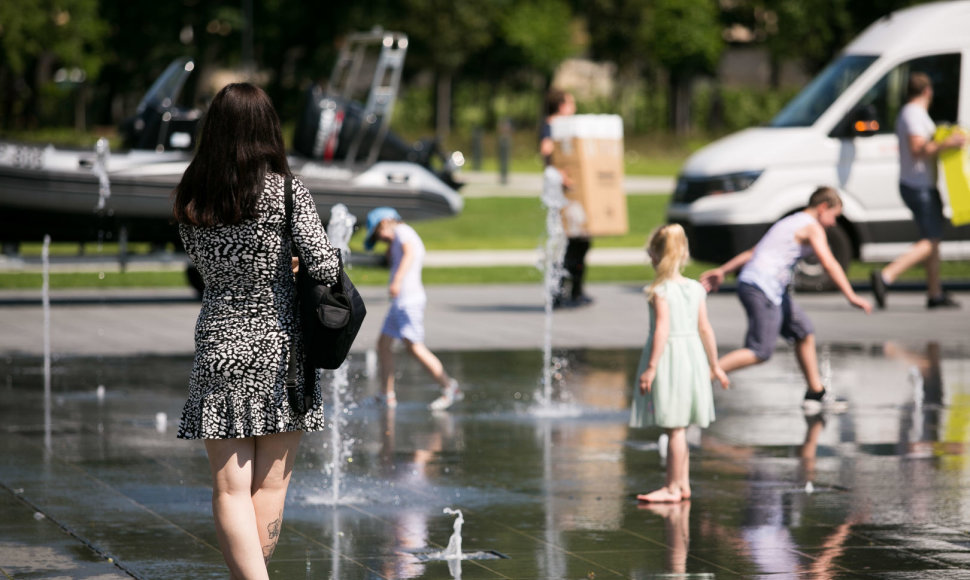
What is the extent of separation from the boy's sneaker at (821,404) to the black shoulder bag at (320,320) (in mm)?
5432

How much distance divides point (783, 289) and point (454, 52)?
47.4 meters

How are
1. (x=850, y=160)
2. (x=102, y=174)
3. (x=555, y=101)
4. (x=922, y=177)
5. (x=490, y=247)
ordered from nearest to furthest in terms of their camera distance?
1. (x=922, y=177)
2. (x=555, y=101)
3. (x=102, y=174)
4. (x=850, y=160)
5. (x=490, y=247)

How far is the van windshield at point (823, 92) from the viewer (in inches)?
653

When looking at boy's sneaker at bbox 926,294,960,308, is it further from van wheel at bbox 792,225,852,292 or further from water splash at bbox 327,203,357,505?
water splash at bbox 327,203,357,505

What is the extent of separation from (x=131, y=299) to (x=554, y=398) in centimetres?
734

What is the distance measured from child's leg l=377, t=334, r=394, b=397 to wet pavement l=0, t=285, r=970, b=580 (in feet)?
0.66

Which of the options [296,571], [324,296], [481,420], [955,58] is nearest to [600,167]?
[955,58]

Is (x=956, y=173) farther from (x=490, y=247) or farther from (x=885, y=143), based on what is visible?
(x=490, y=247)

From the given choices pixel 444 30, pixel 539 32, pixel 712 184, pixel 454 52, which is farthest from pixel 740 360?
pixel 539 32

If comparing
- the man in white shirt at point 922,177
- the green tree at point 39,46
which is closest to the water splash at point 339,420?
the man in white shirt at point 922,177

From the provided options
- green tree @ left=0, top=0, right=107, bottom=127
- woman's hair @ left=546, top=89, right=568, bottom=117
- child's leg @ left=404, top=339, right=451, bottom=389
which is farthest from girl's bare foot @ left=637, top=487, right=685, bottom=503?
green tree @ left=0, top=0, right=107, bottom=127

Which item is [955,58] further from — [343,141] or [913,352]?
[343,141]

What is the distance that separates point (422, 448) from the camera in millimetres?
8609

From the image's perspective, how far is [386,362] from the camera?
10008 mm
